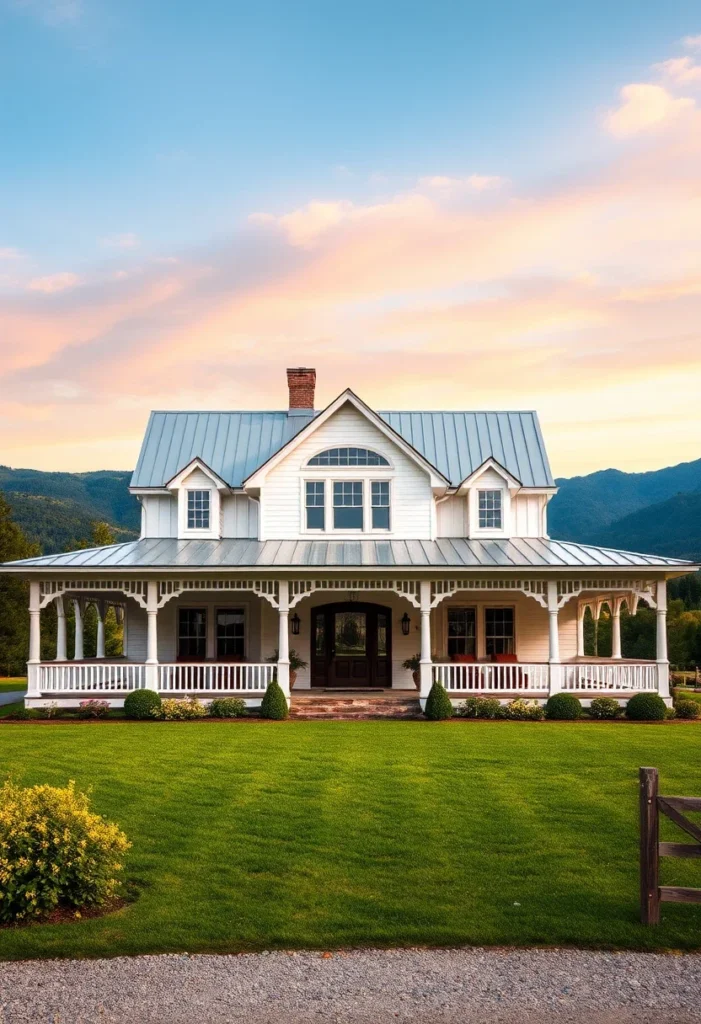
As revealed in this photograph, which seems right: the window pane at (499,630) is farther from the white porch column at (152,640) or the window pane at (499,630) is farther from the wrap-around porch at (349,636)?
the white porch column at (152,640)

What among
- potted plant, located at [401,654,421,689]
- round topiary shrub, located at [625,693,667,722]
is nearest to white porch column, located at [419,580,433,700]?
potted plant, located at [401,654,421,689]

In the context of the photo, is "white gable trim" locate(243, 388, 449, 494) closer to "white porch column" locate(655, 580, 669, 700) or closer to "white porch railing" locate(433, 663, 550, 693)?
"white porch railing" locate(433, 663, 550, 693)

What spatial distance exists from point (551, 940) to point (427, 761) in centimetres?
837

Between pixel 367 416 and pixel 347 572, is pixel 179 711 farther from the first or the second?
pixel 367 416

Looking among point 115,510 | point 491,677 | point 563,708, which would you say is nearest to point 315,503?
point 491,677

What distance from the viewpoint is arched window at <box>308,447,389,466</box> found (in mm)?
26281

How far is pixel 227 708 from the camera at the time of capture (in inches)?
894

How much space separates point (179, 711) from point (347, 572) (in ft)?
17.8

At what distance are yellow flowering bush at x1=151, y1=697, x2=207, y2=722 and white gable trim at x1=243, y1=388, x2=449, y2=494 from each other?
6.60 meters

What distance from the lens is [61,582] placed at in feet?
79.2

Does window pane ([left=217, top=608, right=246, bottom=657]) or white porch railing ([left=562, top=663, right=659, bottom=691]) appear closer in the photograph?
white porch railing ([left=562, top=663, right=659, bottom=691])

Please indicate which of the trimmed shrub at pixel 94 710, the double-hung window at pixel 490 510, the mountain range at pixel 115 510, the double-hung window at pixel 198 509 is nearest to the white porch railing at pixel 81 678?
the trimmed shrub at pixel 94 710

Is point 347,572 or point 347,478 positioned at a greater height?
point 347,478

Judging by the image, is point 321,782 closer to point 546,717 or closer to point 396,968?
point 396,968
